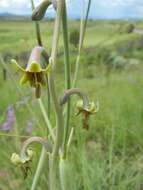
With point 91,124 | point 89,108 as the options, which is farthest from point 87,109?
point 91,124

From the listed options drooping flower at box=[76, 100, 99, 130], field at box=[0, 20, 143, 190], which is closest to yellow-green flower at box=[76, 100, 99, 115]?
drooping flower at box=[76, 100, 99, 130]

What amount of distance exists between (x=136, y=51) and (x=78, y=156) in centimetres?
462

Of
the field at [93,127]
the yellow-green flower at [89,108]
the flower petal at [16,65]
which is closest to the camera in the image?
the flower petal at [16,65]

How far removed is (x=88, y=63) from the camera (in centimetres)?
497

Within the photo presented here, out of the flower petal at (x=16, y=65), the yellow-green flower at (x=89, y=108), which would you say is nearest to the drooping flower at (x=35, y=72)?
the flower petal at (x=16, y=65)

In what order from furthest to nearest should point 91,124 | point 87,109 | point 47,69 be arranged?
point 91,124
point 87,109
point 47,69

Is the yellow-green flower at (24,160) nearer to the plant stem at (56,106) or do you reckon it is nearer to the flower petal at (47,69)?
the plant stem at (56,106)

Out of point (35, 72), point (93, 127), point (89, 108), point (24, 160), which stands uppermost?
point (35, 72)

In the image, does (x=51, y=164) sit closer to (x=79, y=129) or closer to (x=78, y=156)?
(x=78, y=156)

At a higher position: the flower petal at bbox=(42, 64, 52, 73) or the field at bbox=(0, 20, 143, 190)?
the flower petal at bbox=(42, 64, 52, 73)

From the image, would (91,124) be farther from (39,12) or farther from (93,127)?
(39,12)

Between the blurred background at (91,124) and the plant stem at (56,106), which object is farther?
the blurred background at (91,124)

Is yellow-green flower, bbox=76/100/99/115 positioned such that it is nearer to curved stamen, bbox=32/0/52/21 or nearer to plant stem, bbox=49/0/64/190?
plant stem, bbox=49/0/64/190

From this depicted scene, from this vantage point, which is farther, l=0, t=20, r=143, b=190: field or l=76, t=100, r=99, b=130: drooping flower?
l=0, t=20, r=143, b=190: field
